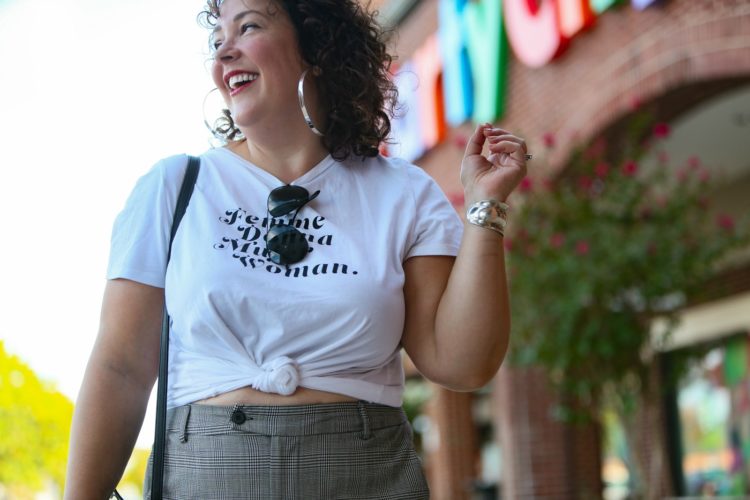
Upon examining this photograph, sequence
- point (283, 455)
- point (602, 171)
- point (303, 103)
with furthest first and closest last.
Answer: point (602, 171) → point (303, 103) → point (283, 455)

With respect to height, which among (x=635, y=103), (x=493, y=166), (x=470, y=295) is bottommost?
(x=470, y=295)

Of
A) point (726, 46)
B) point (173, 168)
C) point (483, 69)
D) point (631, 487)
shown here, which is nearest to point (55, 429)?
point (483, 69)

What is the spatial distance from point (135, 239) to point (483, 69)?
8332mm

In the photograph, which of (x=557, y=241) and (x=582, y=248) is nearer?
(x=582, y=248)

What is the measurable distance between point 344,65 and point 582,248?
500 centimetres

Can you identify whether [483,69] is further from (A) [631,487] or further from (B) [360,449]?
(B) [360,449]

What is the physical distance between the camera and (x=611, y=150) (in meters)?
8.56

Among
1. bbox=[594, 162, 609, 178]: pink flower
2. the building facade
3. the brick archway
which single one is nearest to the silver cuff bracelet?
the building facade

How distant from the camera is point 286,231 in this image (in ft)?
6.01

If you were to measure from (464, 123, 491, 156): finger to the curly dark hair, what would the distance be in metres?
0.22

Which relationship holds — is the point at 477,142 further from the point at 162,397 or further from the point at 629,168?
the point at 629,168

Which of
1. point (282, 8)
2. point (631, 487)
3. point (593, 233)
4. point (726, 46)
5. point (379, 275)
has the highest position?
point (726, 46)

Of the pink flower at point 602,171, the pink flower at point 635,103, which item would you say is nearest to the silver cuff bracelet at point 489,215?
the pink flower at point 602,171

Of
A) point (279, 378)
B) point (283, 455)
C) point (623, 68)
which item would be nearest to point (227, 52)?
point (279, 378)
